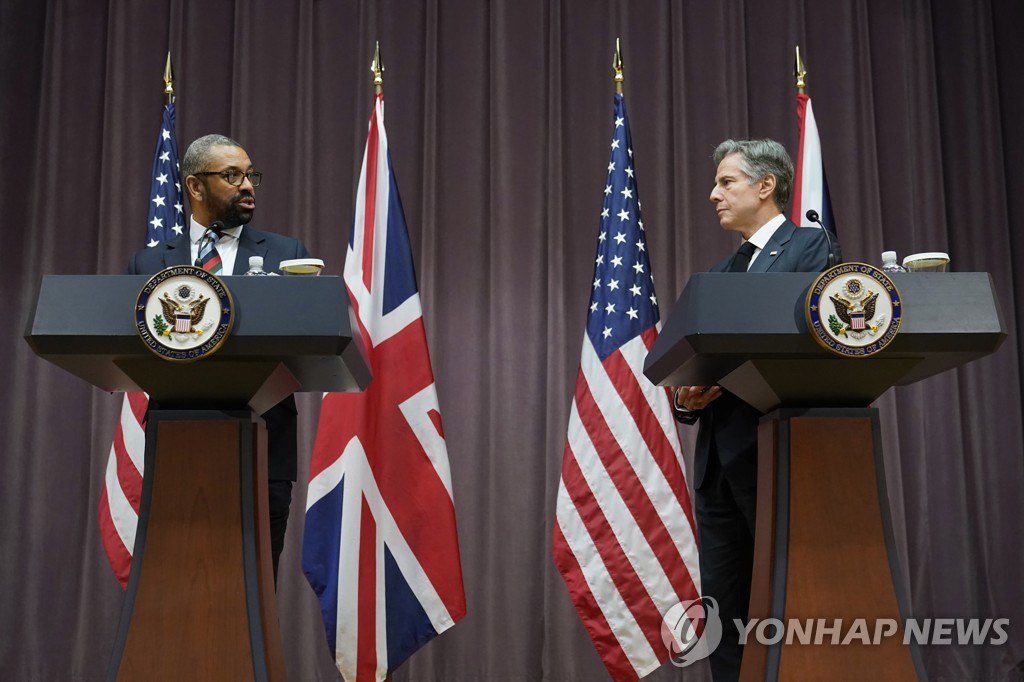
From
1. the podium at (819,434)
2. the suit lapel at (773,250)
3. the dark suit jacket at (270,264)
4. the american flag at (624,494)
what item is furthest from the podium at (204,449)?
the american flag at (624,494)

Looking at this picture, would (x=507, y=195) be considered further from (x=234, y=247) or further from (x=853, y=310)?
(x=853, y=310)

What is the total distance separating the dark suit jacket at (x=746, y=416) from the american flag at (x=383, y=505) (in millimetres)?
993

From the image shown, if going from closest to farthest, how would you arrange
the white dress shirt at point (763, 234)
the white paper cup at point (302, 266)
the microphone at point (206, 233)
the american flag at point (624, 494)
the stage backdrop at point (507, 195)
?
the white paper cup at point (302, 266) → the microphone at point (206, 233) → the white dress shirt at point (763, 234) → the american flag at point (624, 494) → the stage backdrop at point (507, 195)

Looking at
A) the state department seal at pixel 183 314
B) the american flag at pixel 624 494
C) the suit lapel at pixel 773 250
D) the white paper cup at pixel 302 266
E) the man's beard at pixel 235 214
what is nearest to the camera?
the state department seal at pixel 183 314

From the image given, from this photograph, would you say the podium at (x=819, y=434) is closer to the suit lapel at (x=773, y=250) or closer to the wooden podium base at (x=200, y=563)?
the suit lapel at (x=773, y=250)

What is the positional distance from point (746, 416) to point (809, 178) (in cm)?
159

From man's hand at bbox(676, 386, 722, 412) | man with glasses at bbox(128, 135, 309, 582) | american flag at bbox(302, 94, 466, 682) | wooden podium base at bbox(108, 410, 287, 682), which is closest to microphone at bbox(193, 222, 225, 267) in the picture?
man with glasses at bbox(128, 135, 309, 582)

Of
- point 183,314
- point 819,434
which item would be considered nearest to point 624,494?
point 819,434

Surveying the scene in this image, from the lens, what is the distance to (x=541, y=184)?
167 inches

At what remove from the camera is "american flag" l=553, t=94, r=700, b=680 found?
325 cm

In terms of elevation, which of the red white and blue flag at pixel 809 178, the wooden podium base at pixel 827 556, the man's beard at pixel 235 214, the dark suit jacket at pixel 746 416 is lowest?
the wooden podium base at pixel 827 556

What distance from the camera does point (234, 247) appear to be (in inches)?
106

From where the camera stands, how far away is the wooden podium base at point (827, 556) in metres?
1.81

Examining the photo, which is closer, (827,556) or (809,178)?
(827,556)
